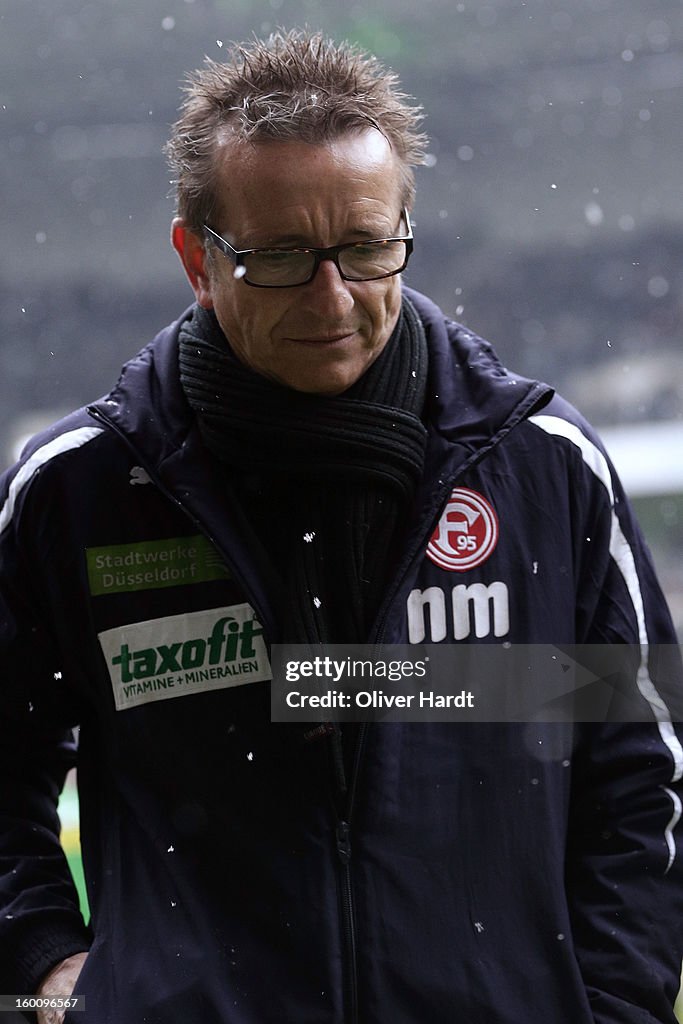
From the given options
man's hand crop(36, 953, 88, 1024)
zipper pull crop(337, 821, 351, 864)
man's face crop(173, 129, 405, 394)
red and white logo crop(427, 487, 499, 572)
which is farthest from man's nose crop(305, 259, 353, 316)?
man's hand crop(36, 953, 88, 1024)

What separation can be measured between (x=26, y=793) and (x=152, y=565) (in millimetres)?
340

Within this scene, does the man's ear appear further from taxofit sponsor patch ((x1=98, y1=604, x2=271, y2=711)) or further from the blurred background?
the blurred background

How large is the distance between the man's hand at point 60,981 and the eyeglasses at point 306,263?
78 centimetres

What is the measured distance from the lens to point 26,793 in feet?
4.13

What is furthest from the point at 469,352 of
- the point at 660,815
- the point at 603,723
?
the point at 660,815

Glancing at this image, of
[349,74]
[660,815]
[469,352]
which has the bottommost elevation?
[660,815]

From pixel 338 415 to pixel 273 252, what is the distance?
7.3 inches

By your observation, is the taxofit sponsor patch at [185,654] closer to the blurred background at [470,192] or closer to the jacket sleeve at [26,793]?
the jacket sleeve at [26,793]

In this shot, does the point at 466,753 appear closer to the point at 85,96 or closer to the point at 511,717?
the point at 511,717

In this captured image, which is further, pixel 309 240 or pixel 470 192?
pixel 470 192

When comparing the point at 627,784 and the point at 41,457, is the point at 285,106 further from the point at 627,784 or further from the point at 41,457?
the point at 627,784

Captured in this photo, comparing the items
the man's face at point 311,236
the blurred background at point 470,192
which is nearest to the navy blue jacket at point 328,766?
the man's face at point 311,236

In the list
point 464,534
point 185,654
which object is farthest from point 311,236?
point 185,654

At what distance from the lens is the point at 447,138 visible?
6.98 ft
